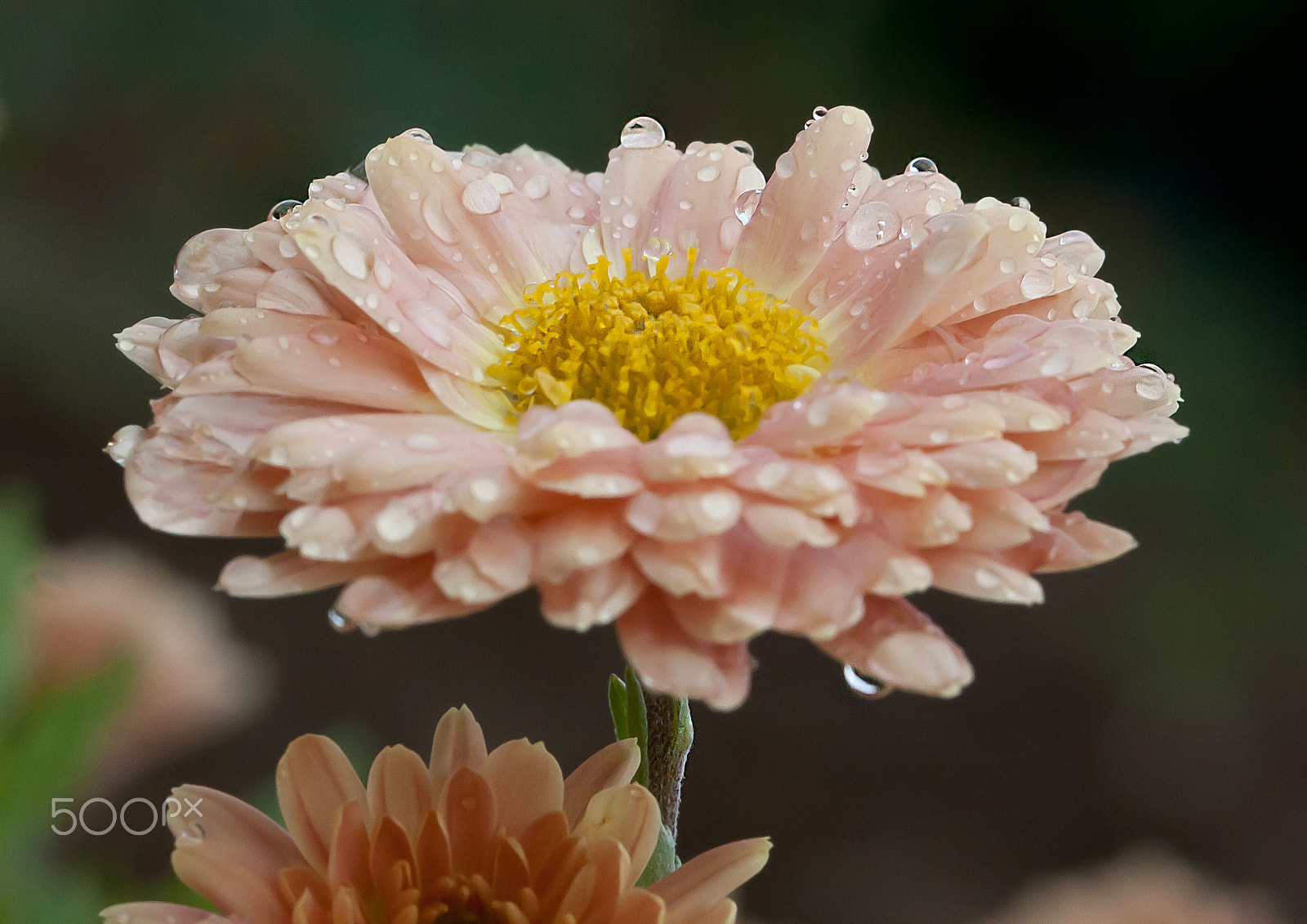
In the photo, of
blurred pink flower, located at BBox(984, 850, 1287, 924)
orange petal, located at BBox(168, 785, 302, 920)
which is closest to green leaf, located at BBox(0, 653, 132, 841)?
orange petal, located at BBox(168, 785, 302, 920)

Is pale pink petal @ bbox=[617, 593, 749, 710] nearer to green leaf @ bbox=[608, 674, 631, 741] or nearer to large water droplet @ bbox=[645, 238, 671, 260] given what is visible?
green leaf @ bbox=[608, 674, 631, 741]

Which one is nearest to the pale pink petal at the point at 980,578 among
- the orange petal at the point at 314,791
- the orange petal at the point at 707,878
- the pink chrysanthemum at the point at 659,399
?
the pink chrysanthemum at the point at 659,399

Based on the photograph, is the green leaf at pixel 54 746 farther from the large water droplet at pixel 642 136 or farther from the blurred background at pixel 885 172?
the blurred background at pixel 885 172

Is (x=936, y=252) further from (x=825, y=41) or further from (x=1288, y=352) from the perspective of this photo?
(x=1288, y=352)

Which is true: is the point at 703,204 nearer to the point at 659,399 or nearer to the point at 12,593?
the point at 659,399

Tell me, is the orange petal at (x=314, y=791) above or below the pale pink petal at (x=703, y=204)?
below

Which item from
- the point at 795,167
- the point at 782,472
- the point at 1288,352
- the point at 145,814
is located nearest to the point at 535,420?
the point at 782,472
